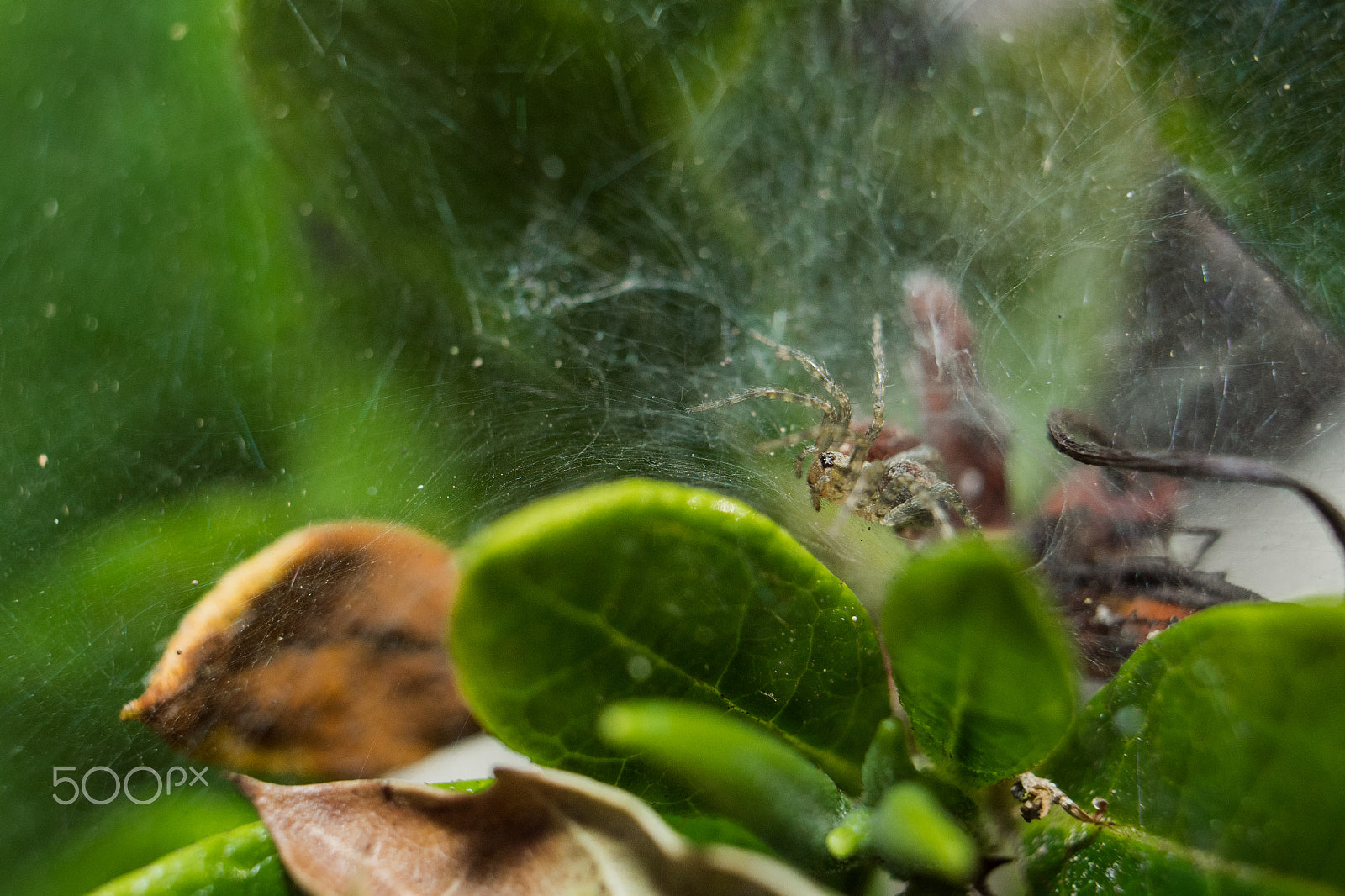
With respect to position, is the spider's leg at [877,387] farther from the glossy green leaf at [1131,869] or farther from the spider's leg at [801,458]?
the glossy green leaf at [1131,869]

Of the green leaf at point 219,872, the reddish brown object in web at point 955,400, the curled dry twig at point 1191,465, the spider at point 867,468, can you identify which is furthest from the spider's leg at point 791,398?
the green leaf at point 219,872

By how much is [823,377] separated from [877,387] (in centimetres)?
6

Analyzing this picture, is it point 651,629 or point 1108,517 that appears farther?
point 1108,517

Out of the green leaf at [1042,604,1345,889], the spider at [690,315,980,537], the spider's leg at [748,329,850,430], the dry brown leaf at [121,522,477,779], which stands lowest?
the dry brown leaf at [121,522,477,779]

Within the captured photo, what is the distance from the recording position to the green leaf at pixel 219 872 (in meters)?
0.48

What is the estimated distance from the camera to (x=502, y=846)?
1.60 feet

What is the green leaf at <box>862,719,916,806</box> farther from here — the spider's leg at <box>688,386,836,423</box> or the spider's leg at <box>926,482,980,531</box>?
the spider's leg at <box>688,386,836,423</box>

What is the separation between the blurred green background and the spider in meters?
0.02

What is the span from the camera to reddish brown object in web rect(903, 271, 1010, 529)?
79 cm

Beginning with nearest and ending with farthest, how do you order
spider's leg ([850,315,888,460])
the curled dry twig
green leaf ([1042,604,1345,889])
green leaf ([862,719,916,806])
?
1. green leaf ([1042,604,1345,889])
2. green leaf ([862,719,916,806])
3. the curled dry twig
4. spider's leg ([850,315,888,460])

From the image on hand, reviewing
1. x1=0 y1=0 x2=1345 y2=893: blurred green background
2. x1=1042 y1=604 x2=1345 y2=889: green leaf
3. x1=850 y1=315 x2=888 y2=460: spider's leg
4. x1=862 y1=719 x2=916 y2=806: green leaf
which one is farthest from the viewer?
x1=850 y1=315 x2=888 y2=460: spider's leg

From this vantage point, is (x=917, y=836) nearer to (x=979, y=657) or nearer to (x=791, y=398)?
(x=979, y=657)

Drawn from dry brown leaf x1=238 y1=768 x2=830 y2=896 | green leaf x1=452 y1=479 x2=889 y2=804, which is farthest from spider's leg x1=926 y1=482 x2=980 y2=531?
dry brown leaf x1=238 y1=768 x2=830 y2=896

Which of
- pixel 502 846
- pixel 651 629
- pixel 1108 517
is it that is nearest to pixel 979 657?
pixel 651 629
